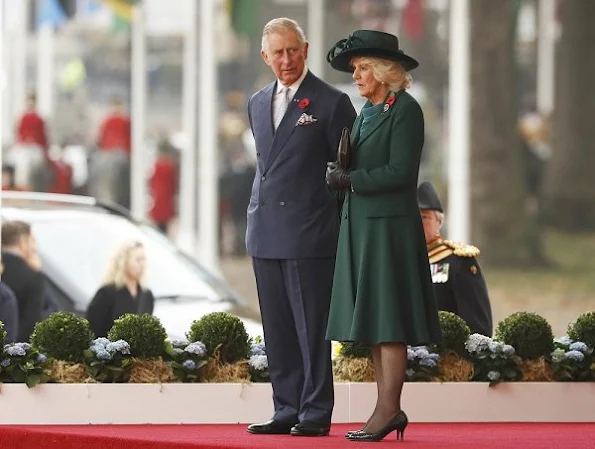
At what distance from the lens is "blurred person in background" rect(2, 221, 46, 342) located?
35.7 ft

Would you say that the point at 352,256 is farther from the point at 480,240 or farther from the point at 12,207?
the point at 480,240

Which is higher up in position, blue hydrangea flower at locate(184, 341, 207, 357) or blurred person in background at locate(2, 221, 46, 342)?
blurred person in background at locate(2, 221, 46, 342)

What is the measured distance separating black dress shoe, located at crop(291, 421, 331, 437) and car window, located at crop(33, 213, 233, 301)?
141 inches

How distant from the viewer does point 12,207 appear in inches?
457

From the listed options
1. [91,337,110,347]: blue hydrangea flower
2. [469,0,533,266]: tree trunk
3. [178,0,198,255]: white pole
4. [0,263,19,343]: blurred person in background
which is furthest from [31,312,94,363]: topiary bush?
[469,0,533,266]: tree trunk

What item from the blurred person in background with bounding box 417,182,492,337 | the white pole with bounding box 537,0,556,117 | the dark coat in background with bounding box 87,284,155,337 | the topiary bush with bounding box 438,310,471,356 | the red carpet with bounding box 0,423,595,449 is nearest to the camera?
the red carpet with bounding box 0,423,595,449

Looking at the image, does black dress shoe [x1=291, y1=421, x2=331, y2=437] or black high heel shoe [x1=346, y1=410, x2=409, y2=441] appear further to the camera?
black dress shoe [x1=291, y1=421, x2=331, y2=437]

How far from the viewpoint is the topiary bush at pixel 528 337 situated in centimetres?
920

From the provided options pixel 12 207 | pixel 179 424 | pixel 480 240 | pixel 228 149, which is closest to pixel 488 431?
pixel 179 424

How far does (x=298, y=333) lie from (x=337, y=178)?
2.48 feet

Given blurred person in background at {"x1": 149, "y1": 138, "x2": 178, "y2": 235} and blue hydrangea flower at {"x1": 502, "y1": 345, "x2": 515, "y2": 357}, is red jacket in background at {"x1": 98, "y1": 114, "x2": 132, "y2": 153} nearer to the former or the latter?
blurred person in background at {"x1": 149, "y1": 138, "x2": 178, "y2": 235}

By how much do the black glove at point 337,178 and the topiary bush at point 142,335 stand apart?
5.37ft

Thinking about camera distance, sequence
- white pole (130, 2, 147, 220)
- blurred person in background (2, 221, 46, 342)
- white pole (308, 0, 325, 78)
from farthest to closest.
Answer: white pole (308, 0, 325, 78) → white pole (130, 2, 147, 220) → blurred person in background (2, 221, 46, 342)

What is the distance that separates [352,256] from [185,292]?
3.95 meters
